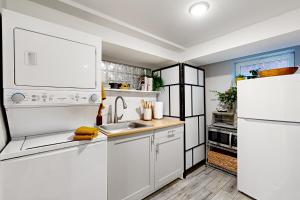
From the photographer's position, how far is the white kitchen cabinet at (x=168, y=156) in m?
1.79

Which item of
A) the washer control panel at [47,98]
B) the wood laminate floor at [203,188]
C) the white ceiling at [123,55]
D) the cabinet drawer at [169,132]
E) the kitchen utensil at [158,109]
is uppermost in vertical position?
the white ceiling at [123,55]

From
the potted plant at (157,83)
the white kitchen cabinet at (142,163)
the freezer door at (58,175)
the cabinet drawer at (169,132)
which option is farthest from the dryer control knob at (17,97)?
the potted plant at (157,83)

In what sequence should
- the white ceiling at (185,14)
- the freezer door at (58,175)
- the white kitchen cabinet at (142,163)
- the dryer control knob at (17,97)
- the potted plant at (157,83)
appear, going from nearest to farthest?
the freezer door at (58,175) → the dryer control knob at (17,97) → the white ceiling at (185,14) → the white kitchen cabinet at (142,163) → the potted plant at (157,83)

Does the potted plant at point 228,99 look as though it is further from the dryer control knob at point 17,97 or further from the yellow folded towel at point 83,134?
the dryer control knob at point 17,97

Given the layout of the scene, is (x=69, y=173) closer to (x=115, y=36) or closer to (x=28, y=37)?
(x=28, y=37)

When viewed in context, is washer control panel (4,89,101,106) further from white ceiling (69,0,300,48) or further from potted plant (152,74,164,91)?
potted plant (152,74,164,91)

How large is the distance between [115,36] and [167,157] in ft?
6.04

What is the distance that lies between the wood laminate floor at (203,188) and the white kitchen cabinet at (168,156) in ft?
0.38

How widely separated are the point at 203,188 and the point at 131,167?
119 cm

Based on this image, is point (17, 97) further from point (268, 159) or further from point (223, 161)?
point (223, 161)

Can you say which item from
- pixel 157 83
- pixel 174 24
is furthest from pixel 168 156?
pixel 174 24

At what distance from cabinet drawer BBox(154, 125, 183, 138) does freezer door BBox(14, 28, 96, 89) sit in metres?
1.03

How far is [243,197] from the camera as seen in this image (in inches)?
67.5

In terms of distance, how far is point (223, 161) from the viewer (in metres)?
2.27
